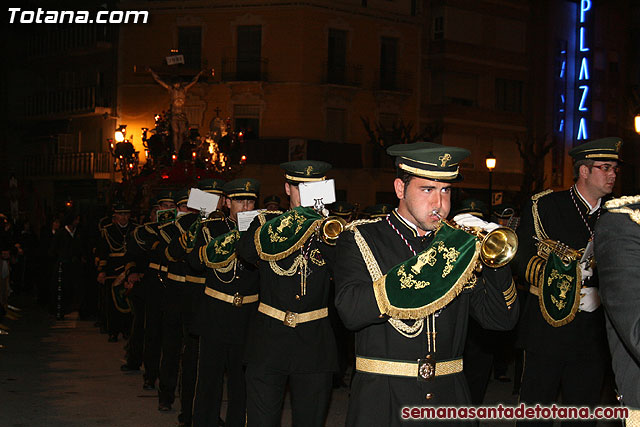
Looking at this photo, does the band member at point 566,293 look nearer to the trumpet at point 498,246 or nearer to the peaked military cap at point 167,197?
the trumpet at point 498,246

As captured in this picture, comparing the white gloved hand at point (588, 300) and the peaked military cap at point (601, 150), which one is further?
the peaked military cap at point (601, 150)

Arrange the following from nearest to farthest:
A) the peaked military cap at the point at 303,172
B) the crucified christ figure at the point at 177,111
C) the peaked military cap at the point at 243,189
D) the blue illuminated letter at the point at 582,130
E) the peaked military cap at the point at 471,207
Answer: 1. the peaked military cap at the point at 303,172
2. the peaked military cap at the point at 243,189
3. the peaked military cap at the point at 471,207
4. the crucified christ figure at the point at 177,111
5. the blue illuminated letter at the point at 582,130

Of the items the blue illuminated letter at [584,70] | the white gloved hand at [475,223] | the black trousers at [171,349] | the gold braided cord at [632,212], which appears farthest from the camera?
the blue illuminated letter at [584,70]

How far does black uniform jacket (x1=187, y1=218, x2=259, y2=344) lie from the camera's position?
26.6 ft

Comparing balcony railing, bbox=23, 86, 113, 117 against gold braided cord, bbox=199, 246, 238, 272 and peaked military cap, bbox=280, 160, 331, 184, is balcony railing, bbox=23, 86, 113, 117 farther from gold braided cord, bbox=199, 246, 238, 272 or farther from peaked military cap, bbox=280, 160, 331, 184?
peaked military cap, bbox=280, 160, 331, 184

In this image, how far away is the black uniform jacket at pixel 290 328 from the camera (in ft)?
21.7

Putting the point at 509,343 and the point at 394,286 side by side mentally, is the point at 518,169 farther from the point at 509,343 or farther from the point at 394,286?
the point at 394,286

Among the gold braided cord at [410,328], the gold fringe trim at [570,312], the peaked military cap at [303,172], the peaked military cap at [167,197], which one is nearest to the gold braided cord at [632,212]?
the gold braided cord at [410,328]

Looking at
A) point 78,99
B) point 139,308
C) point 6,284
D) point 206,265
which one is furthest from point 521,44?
point 206,265

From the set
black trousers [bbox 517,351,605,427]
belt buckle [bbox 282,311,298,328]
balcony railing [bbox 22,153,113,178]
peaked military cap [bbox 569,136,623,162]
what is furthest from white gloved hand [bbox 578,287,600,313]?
balcony railing [bbox 22,153,113,178]

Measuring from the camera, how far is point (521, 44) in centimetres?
4219

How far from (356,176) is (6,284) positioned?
69.3 ft

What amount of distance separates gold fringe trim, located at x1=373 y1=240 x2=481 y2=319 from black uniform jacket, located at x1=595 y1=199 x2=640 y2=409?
0.73 meters

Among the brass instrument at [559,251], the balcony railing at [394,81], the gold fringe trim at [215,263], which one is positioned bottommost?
the gold fringe trim at [215,263]
